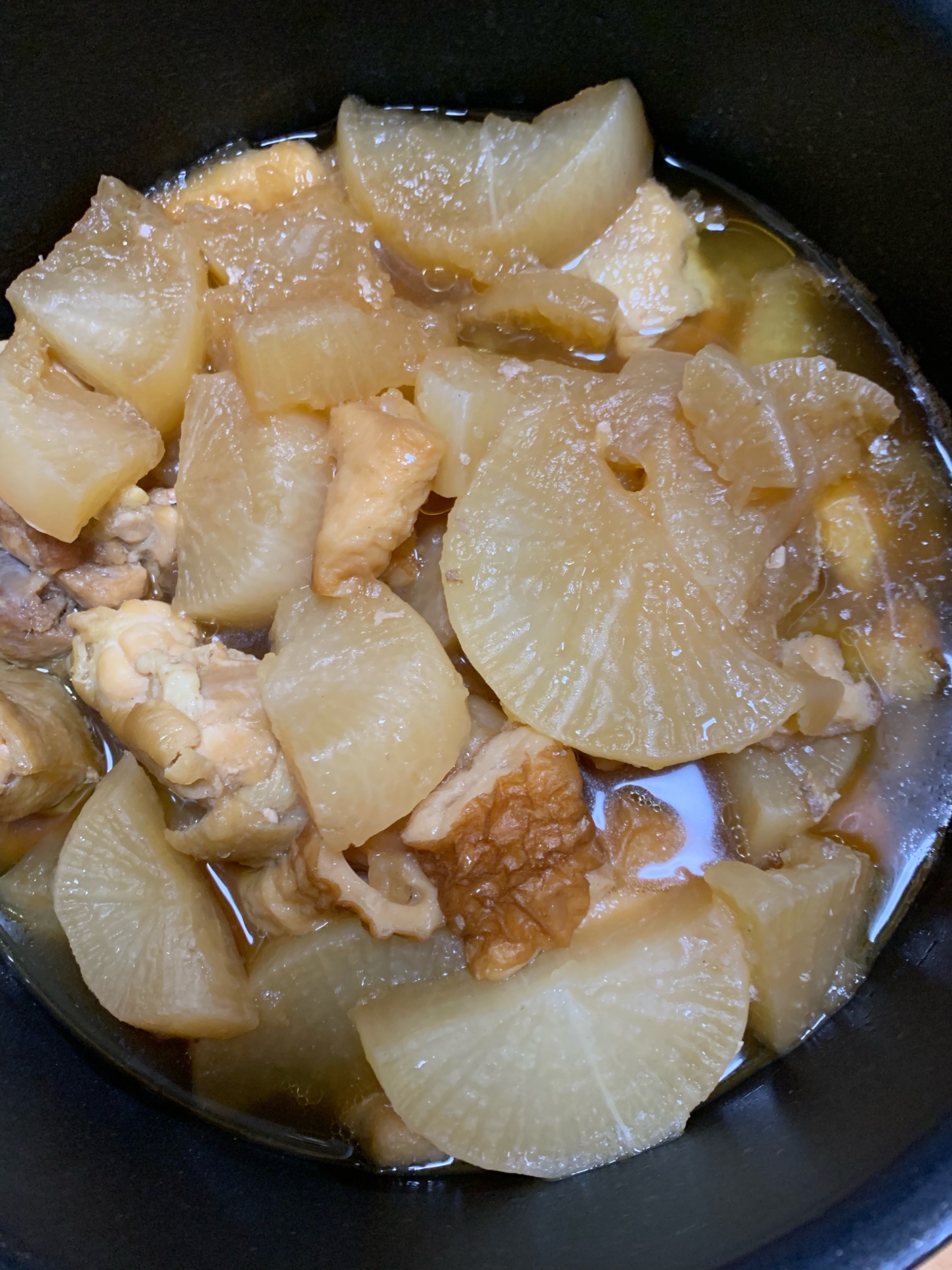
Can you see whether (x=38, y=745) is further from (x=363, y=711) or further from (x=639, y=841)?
(x=639, y=841)

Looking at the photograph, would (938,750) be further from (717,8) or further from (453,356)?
(717,8)

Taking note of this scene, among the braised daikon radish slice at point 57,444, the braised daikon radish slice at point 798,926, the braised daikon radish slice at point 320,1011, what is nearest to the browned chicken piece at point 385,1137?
the braised daikon radish slice at point 320,1011

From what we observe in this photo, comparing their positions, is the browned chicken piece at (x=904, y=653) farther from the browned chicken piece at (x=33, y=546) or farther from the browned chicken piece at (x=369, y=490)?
the browned chicken piece at (x=33, y=546)

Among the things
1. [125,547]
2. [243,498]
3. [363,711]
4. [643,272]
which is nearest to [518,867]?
[363,711]

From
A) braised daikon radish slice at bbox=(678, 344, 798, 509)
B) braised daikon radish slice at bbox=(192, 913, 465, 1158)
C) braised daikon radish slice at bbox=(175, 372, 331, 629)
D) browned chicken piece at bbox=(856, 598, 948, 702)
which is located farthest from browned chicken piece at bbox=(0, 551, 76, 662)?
browned chicken piece at bbox=(856, 598, 948, 702)

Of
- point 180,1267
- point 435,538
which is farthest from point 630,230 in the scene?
point 180,1267

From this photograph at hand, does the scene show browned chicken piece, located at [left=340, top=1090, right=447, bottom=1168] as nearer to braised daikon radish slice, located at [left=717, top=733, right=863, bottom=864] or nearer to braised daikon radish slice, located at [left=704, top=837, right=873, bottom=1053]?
braised daikon radish slice, located at [left=704, top=837, right=873, bottom=1053]
